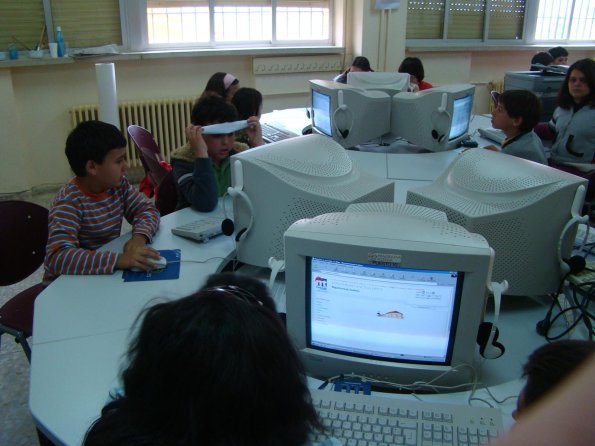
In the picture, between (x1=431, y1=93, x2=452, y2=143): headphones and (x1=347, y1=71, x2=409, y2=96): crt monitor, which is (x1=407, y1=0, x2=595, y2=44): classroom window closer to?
(x1=347, y1=71, x2=409, y2=96): crt monitor

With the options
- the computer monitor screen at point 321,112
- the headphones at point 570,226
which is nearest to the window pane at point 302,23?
the computer monitor screen at point 321,112

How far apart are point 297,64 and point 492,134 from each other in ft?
6.70

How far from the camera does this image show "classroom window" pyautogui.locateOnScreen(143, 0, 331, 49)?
14.5 ft

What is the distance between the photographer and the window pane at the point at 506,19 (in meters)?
5.60

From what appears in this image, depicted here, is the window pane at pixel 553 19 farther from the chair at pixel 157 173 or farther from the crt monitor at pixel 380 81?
the chair at pixel 157 173

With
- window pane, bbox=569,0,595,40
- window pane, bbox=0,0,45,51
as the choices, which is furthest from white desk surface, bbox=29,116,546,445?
window pane, bbox=569,0,595,40

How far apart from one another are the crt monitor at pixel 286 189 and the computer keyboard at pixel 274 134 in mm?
1639

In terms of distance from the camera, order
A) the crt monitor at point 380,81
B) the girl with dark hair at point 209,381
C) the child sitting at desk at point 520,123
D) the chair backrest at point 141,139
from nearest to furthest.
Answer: the girl with dark hair at point 209,381
the child sitting at desk at point 520,123
the chair backrest at point 141,139
the crt monitor at point 380,81

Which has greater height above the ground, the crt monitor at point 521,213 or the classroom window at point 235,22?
the classroom window at point 235,22

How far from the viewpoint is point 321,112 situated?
9.95 feet

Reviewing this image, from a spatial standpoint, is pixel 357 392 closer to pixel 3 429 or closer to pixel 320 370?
pixel 320 370

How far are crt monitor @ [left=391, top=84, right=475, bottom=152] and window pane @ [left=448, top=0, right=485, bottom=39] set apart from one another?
288cm

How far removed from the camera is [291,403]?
801 mm

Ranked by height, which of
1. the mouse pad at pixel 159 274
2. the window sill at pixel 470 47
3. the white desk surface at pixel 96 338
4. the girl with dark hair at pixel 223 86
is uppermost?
the window sill at pixel 470 47
